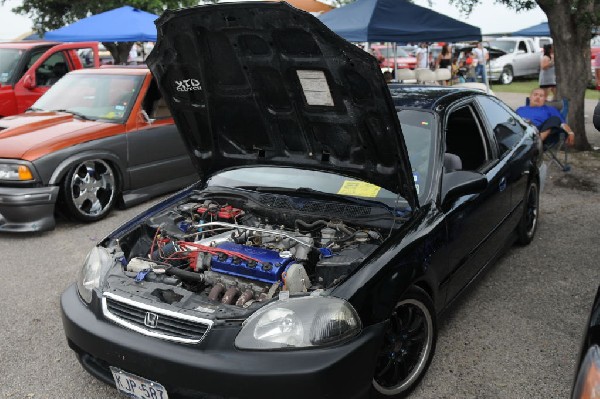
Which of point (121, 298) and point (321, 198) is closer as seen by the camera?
point (121, 298)

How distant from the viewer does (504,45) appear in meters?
24.0

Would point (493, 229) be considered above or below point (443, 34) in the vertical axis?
below

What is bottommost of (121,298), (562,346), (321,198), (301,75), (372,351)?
(562,346)

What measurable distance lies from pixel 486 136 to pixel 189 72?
2.19 m

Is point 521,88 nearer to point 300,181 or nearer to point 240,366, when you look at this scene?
point 300,181

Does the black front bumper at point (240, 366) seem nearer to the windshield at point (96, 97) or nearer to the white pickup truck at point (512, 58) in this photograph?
Answer: the windshield at point (96, 97)

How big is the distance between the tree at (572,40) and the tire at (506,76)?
14.2 m

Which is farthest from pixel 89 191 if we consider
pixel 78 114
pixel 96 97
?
pixel 96 97

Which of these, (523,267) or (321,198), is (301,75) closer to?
(321,198)

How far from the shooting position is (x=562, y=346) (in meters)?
3.32

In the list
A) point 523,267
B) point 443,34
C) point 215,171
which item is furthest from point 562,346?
point 443,34

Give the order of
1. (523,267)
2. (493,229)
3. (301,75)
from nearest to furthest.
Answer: (301,75)
(493,229)
(523,267)

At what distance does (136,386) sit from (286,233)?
1.08 meters

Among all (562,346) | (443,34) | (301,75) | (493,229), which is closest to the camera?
(301,75)
